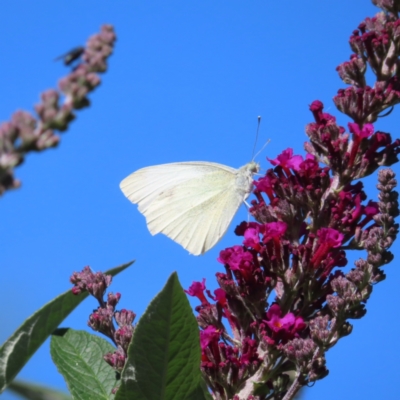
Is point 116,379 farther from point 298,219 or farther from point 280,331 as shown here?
point 298,219

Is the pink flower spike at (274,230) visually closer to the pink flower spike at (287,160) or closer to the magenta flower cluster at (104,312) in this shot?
the pink flower spike at (287,160)

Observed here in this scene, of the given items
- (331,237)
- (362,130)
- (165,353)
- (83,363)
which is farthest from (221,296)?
(362,130)

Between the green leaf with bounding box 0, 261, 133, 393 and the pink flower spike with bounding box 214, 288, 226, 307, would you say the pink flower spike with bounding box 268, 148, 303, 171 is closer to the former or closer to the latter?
the pink flower spike with bounding box 214, 288, 226, 307

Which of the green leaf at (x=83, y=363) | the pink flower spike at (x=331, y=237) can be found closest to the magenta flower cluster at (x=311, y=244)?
the pink flower spike at (x=331, y=237)

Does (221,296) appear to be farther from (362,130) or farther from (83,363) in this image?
(362,130)

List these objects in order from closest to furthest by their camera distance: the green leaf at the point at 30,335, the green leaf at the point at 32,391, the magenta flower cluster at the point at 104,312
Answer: the green leaf at the point at 32,391 < the green leaf at the point at 30,335 < the magenta flower cluster at the point at 104,312
